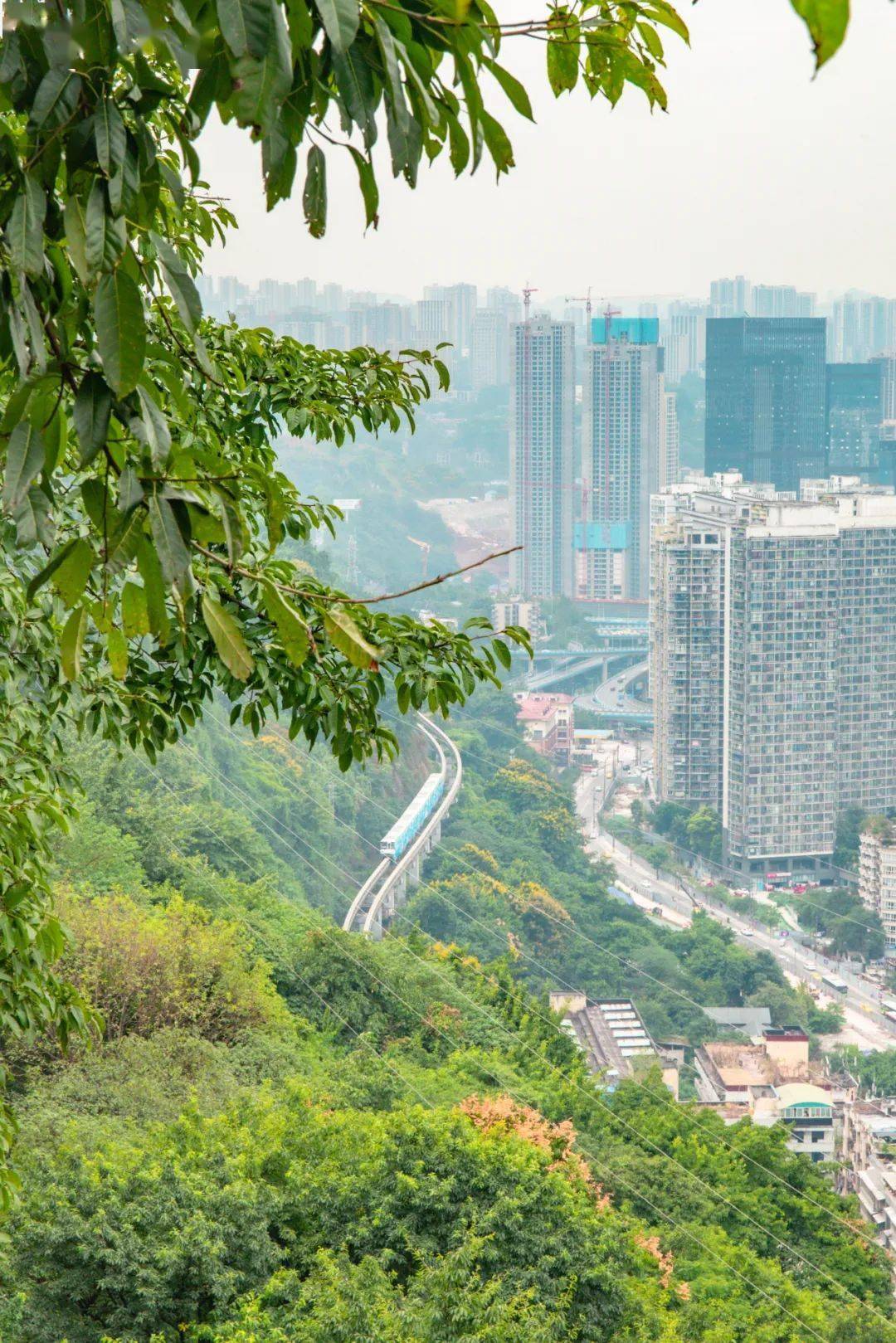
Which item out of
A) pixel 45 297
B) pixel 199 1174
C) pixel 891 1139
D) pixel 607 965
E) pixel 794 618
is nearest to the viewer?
pixel 45 297

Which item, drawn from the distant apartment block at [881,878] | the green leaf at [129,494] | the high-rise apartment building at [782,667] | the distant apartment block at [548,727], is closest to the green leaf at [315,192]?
the green leaf at [129,494]

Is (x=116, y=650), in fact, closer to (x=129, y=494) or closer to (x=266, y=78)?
(x=129, y=494)

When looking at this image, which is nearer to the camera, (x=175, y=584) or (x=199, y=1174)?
(x=175, y=584)

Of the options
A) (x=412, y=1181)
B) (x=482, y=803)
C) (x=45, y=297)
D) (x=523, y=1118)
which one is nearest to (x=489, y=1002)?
(x=523, y=1118)

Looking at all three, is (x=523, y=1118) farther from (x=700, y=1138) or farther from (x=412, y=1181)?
(x=700, y=1138)

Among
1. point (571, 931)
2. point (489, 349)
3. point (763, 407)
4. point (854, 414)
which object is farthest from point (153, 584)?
point (489, 349)

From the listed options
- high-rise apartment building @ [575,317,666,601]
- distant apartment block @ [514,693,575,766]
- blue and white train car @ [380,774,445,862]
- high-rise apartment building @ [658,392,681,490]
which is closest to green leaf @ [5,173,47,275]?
blue and white train car @ [380,774,445,862]
